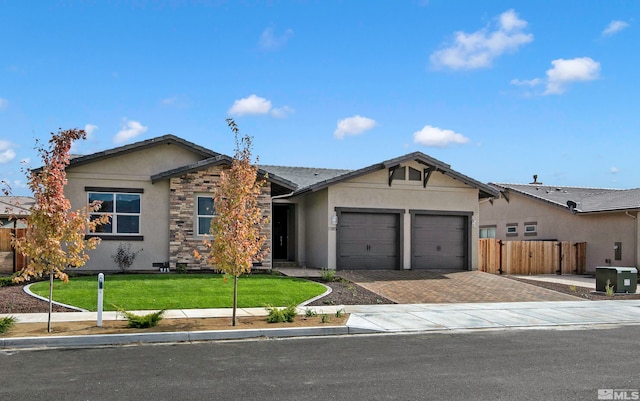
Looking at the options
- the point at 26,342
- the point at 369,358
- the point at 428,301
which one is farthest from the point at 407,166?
the point at 26,342

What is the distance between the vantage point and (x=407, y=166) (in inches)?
912

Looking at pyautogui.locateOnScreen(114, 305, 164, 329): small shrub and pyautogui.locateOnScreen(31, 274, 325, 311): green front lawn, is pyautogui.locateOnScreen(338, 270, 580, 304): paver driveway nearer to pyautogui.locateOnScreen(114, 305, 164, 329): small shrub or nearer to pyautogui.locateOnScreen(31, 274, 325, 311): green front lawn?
pyautogui.locateOnScreen(31, 274, 325, 311): green front lawn

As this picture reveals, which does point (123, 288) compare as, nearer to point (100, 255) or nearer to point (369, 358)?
point (100, 255)

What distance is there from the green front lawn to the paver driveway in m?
→ 2.39

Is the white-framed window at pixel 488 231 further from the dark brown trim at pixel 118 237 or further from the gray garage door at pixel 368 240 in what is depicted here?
the dark brown trim at pixel 118 237

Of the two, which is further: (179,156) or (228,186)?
(179,156)

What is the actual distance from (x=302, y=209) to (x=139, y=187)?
→ 736 cm

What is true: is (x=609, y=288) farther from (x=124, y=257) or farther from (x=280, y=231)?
(x=124, y=257)

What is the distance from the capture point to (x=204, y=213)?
20.8 meters

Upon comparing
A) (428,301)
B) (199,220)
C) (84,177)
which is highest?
(84,177)

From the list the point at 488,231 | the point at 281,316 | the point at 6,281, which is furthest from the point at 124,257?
the point at 488,231

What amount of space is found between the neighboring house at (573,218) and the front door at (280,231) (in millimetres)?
12828

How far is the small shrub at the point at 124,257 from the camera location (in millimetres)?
19812

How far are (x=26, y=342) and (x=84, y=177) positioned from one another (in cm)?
1073
